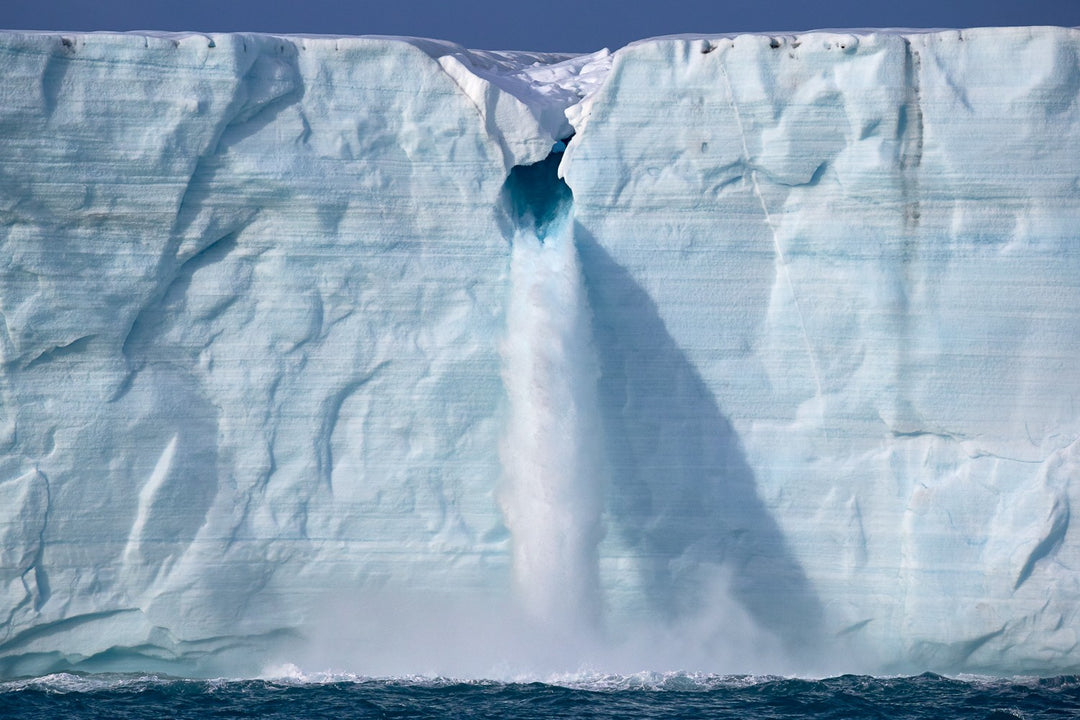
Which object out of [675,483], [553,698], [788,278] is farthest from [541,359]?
[553,698]

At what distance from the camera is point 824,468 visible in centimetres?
866

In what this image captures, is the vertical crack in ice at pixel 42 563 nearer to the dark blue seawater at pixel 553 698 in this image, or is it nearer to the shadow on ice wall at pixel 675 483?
the dark blue seawater at pixel 553 698

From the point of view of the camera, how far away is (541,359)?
8.56 metres

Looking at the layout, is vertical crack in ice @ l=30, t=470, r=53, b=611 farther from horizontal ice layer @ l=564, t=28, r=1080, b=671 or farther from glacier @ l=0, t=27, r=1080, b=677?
horizontal ice layer @ l=564, t=28, r=1080, b=671

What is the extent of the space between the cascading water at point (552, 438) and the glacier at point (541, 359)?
0.09 ft

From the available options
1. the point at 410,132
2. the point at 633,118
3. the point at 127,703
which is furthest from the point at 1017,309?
the point at 127,703

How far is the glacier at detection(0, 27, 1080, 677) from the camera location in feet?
27.6

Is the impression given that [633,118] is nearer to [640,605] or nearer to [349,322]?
[349,322]

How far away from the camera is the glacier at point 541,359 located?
27.6ft

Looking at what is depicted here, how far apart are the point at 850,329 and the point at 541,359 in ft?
6.80

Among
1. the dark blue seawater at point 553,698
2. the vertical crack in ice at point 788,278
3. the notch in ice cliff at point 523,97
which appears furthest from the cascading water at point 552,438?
the vertical crack in ice at point 788,278

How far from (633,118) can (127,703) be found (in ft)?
16.3

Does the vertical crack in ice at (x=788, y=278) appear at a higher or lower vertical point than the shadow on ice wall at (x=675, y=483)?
higher

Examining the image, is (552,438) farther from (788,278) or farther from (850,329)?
(850,329)
